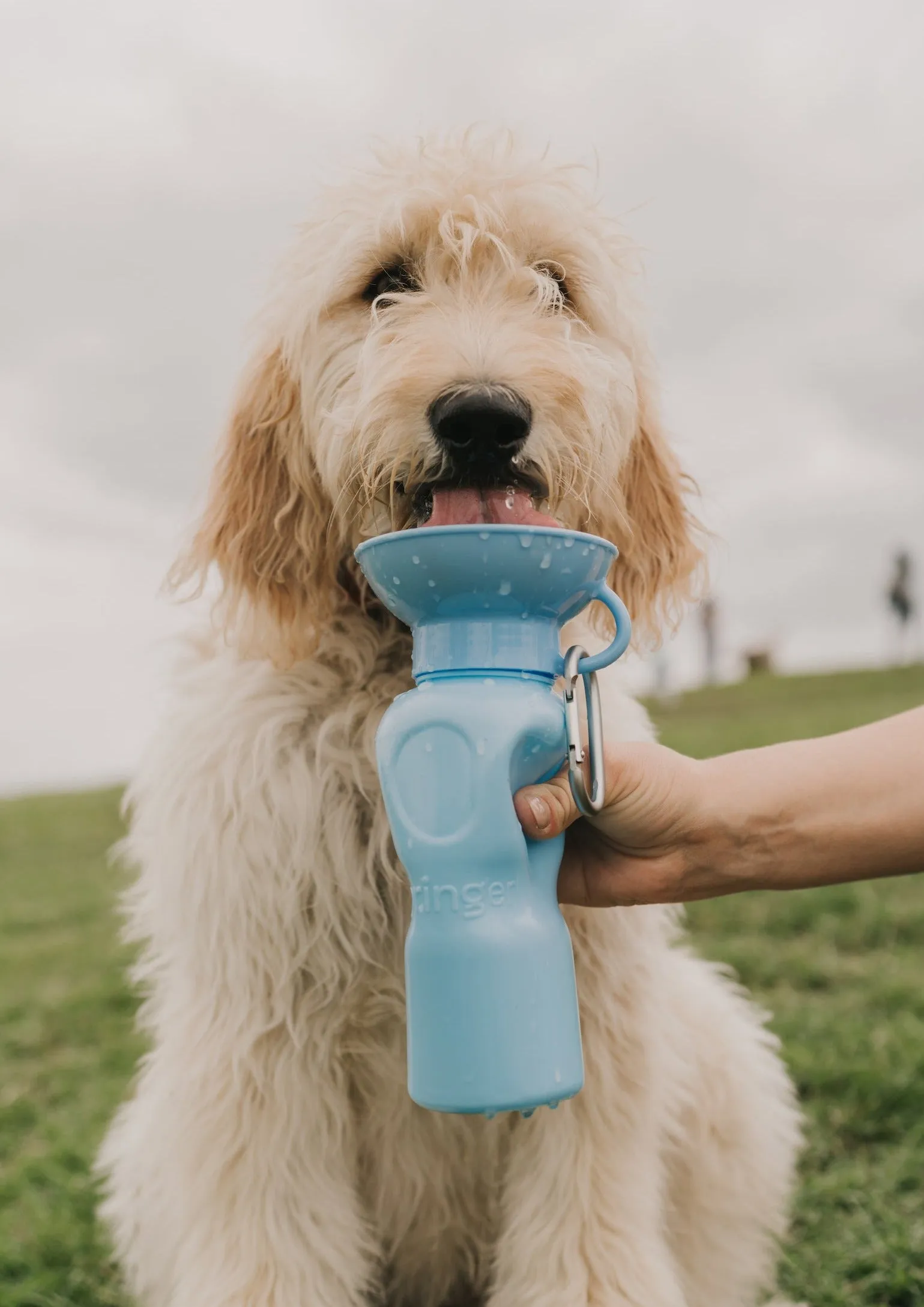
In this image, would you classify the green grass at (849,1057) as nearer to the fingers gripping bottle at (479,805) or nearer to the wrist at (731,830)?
the wrist at (731,830)

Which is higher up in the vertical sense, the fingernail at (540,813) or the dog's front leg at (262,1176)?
the fingernail at (540,813)

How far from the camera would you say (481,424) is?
2176 mm

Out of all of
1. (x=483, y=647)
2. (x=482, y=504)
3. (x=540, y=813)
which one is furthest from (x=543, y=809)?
(x=482, y=504)

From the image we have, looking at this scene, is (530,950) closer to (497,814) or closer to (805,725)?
(497,814)

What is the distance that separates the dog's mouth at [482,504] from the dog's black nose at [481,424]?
0.05 metres

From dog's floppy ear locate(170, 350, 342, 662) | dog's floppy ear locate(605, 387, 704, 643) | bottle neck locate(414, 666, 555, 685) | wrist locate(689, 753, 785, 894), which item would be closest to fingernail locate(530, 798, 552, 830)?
bottle neck locate(414, 666, 555, 685)

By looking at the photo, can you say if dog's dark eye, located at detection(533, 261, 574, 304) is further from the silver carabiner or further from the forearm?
the silver carabiner

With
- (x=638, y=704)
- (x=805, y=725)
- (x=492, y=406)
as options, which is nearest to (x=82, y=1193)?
(x=638, y=704)

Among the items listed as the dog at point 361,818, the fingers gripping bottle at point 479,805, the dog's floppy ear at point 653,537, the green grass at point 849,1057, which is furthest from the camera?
the green grass at point 849,1057

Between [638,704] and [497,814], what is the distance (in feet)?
3.71

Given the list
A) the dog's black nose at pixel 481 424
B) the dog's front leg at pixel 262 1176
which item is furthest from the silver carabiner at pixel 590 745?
the dog's front leg at pixel 262 1176

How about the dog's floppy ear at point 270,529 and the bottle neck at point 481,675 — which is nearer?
the bottle neck at point 481,675

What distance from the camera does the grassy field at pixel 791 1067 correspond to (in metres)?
3.13

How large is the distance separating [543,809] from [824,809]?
2.41ft
